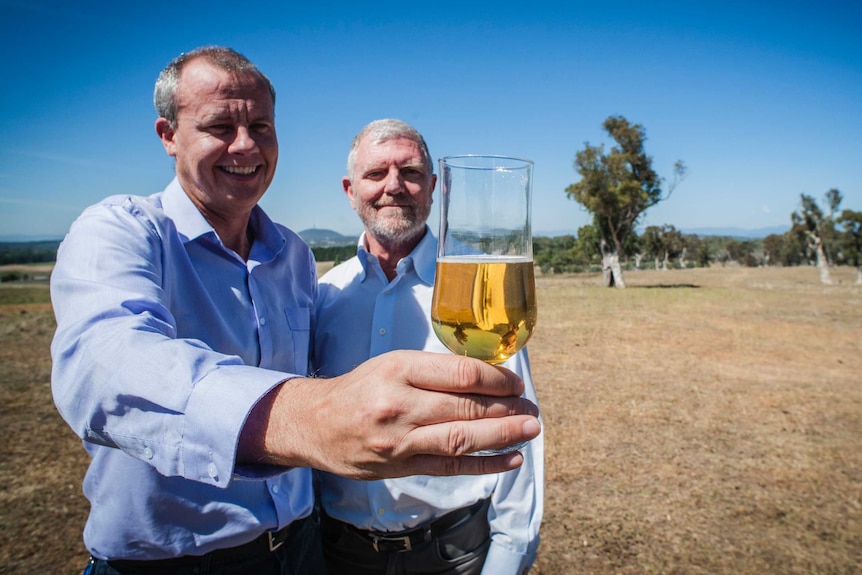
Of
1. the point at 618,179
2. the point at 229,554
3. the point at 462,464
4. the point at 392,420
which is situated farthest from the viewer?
the point at 618,179

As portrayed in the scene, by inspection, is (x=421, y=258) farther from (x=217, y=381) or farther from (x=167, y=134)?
(x=217, y=381)

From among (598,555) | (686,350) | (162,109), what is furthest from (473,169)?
(686,350)

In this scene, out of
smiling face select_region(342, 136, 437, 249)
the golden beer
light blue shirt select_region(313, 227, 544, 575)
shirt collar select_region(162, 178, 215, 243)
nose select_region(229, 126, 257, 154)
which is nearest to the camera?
the golden beer

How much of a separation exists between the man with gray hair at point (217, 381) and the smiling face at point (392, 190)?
0.54m

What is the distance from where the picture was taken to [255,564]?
204 centimetres

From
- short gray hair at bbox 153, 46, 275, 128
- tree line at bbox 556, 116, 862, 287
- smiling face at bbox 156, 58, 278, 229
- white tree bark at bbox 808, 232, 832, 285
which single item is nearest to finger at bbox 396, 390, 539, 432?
smiling face at bbox 156, 58, 278, 229

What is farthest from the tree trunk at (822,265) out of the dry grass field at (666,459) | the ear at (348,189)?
the ear at (348,189)

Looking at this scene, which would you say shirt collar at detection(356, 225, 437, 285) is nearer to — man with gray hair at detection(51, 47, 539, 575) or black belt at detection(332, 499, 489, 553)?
man with gray hair at detection(51, 47, 539, 575)

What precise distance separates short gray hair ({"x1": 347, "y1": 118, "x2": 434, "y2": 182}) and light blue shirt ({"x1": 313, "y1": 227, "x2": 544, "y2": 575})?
0.69 metres

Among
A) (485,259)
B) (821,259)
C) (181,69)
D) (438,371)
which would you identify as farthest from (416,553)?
(821,259)

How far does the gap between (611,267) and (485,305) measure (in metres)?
33.1

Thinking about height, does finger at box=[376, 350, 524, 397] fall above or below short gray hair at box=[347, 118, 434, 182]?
below

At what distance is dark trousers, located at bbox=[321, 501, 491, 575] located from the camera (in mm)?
2613

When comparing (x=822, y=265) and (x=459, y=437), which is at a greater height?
(x=822, y=265)
